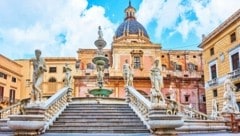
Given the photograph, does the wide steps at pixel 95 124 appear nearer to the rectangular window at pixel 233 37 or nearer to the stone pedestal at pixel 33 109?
the stone pedestal at pixel 33 109

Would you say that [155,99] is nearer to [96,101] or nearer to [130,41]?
[96,101]

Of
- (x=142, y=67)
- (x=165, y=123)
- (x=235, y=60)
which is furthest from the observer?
(x=142, y=67)

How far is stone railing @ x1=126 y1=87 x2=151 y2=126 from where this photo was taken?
11.0 m

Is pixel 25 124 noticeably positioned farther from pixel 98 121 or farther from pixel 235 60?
pixel 235 60

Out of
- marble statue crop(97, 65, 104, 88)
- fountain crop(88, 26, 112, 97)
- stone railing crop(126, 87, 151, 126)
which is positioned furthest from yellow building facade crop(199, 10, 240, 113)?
stone railing crop(126, 87, 151, 126)

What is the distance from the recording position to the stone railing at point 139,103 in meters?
11.0

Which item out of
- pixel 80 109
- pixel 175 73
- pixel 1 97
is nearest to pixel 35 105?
pixel 80 109

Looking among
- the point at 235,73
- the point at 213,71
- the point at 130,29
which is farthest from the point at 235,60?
the point at 130,29

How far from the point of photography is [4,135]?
962 centimetres

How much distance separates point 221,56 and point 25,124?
978 inches

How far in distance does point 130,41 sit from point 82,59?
8563 mm

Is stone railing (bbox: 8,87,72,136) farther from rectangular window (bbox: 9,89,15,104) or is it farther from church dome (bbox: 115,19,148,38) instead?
church dome (bbox: 115,19,148,38)

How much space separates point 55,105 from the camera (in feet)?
38.6

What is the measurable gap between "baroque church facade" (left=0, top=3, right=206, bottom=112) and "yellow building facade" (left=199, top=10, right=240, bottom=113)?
649 centimetres
